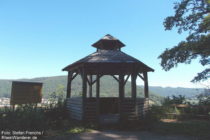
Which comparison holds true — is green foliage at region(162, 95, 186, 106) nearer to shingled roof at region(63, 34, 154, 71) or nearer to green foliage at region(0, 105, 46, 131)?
shingled roof at region(63, 34, 154, 71)

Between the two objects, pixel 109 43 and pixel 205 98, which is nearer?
pixel 109 43

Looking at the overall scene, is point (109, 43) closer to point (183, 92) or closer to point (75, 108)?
point (75, 108)

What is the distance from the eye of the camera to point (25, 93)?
7.98 meters

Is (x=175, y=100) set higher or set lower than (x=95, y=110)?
higher

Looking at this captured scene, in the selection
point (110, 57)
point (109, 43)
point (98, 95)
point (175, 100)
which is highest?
point (109, 43)

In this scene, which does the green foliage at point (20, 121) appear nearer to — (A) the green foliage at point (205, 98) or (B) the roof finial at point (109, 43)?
(B) the roof finial at point (109, 43)

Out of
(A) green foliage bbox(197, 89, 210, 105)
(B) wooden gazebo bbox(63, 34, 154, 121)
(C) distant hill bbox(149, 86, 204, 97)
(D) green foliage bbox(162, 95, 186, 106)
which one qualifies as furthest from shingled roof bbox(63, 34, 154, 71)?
(C) distant hill bbox(149, 86, 204, 97)

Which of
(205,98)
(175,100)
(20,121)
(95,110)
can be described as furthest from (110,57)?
(205,98)

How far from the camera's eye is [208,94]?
12.1 m

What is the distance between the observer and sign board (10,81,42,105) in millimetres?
7582

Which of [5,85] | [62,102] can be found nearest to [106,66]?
[62,102]

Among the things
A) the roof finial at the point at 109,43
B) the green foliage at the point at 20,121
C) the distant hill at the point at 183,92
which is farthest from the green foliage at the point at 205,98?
the green foliage at the point at 20,121

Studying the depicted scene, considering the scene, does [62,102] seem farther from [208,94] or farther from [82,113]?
[208,94]

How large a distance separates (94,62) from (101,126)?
3.33 meters
